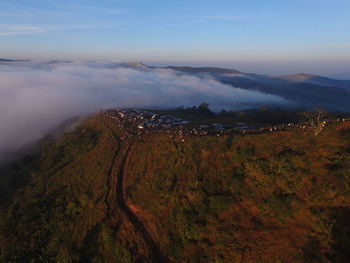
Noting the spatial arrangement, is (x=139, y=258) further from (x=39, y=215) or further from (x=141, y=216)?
(x=39, y=215)

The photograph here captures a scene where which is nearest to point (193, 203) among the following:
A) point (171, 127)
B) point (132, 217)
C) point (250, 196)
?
point (250, 196)

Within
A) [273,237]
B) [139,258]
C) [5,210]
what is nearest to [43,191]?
[5,210]

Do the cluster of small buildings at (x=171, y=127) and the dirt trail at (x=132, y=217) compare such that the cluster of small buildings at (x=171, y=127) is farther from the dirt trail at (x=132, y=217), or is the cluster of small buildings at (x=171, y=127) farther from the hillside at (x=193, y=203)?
the dirt trail at (x=132, y=217)

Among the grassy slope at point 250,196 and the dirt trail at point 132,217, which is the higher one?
the grassy slope at point 250,196

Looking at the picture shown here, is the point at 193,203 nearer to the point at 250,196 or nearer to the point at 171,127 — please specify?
the point at 250,196

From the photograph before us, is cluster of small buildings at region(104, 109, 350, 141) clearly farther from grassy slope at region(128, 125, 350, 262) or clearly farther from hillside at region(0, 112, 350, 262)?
grassy slope at region(128, 125, 350, 262)

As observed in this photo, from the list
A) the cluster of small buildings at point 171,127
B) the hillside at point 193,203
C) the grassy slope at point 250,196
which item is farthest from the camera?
the cluster of small buildings at point 171,127

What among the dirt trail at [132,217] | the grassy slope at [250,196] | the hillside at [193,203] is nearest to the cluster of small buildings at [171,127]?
the hillside at [193,203]

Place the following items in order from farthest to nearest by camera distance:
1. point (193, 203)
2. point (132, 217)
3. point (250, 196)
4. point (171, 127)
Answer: point (171, 127), point (132, 217), point (193, 203), point (250, 196)

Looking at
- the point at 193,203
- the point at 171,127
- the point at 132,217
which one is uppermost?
the point at 171,127
